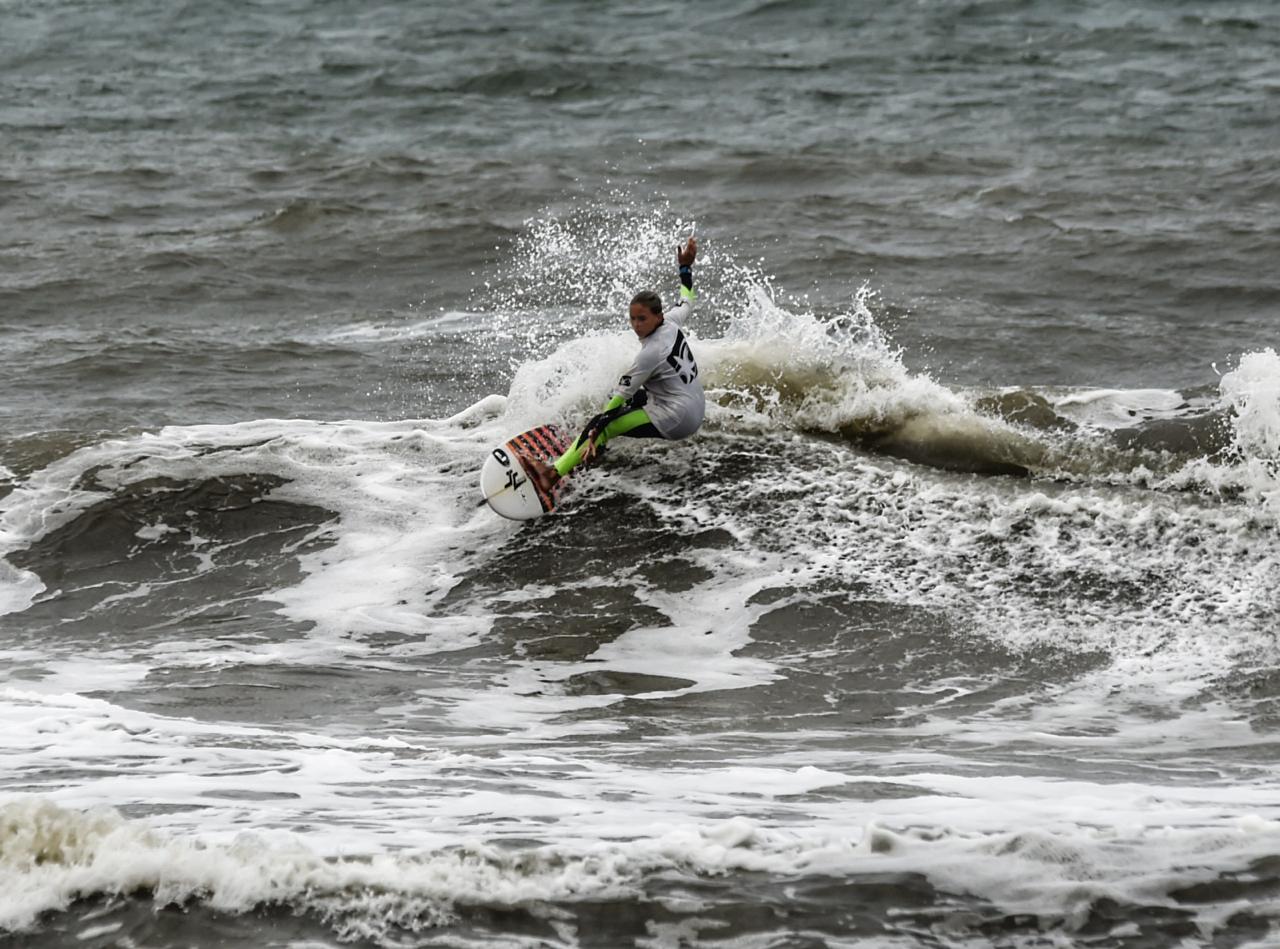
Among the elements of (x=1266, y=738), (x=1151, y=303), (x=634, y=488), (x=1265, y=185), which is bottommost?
(x=1266, y=738)

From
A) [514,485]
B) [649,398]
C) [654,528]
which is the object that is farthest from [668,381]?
[514,485]

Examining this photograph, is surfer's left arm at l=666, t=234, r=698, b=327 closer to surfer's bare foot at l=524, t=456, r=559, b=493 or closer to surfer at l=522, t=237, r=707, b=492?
surfer at l=522, t=237, r=707, b=492

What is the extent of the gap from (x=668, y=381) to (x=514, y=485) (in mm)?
1241

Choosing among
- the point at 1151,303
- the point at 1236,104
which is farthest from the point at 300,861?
the point at 1236,104

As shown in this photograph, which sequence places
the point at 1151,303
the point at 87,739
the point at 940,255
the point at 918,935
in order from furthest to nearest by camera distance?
the point at 940,255 < the point at 1151,303 < the point at 87,739 < the point at 918,935

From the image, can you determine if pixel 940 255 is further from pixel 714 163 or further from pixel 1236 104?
pixel 1236 104

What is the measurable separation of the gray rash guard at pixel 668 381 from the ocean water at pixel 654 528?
0.49m

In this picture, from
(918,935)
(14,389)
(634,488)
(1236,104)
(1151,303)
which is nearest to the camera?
(918,935)

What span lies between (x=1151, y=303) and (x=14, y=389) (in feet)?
35.7

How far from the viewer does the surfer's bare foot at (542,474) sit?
1088 centimetres

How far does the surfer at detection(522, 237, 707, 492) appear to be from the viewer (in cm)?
1078

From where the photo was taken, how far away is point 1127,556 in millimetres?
9727

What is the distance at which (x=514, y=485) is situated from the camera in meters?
10.8

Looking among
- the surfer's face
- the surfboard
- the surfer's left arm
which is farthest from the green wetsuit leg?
the surfer's left arm
